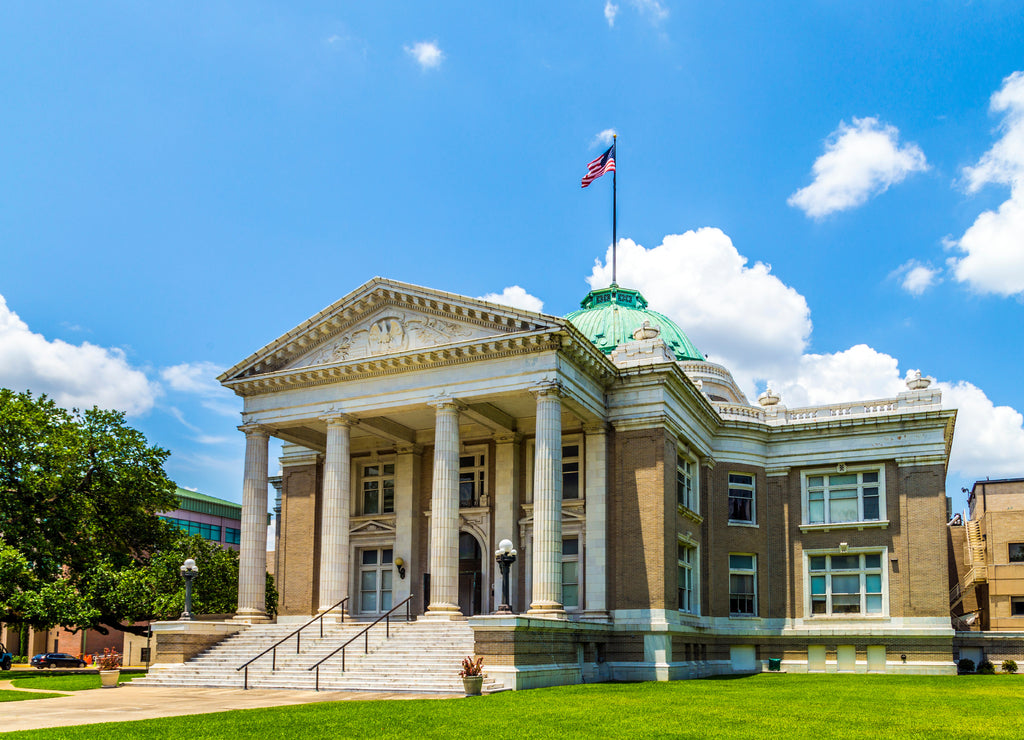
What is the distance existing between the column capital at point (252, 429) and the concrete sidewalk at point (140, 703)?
11.2 meters

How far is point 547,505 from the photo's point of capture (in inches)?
1258

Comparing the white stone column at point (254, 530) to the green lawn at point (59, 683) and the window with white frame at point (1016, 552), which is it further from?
the window with white frame at point (1016, 552)

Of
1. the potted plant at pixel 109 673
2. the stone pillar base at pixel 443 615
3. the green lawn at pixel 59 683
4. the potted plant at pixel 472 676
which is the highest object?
the stone pillar base at pixel 443 615

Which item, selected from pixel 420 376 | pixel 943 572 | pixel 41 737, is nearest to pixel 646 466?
pixel 420 376

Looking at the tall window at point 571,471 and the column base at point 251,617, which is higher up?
the tall window at point 571,471

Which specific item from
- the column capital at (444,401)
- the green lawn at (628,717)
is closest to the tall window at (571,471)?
the column capital at (444,401)

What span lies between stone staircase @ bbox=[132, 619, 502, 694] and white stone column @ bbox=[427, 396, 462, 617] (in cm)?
105

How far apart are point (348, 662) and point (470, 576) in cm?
1072

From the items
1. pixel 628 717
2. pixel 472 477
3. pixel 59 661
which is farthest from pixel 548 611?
pixel 59 661

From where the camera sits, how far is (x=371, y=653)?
29766 mm

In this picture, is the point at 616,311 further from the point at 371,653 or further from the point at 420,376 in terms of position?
the point at 371,653

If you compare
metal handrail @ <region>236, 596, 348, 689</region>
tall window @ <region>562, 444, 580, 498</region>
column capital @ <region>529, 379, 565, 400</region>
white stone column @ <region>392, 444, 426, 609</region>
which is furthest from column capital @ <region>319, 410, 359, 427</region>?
tall window @ <region>562, 444, 580, 498</region>

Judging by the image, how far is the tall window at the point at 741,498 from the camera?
4366 centimetres

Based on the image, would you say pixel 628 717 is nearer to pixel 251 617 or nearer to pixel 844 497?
pixel 251 617
